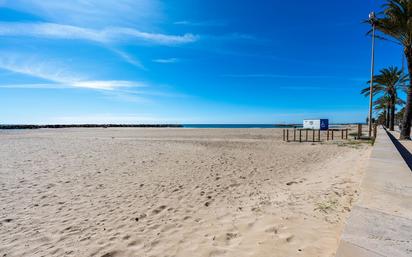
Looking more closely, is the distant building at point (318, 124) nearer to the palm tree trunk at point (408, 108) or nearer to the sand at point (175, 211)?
the palm tree trunk at point (408, 108)

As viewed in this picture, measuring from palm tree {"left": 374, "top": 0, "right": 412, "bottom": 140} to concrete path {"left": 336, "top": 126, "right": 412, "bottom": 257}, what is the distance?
15431 millimetres

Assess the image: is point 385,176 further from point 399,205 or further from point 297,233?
point 297,233

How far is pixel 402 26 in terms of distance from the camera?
46.2ft

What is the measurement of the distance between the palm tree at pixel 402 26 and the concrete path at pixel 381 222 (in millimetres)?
15431

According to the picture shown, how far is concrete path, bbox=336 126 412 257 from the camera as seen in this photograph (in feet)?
6.82

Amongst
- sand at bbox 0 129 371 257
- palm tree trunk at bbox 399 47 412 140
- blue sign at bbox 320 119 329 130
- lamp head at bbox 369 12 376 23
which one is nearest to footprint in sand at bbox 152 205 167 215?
sand at bbox 0 129 371 257

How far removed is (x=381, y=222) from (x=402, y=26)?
58.4ft

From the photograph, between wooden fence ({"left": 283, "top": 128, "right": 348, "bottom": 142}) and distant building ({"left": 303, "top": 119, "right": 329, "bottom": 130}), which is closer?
wooden fence ({"left": 283, "top": 128, "right": 348, "bottom": 142})

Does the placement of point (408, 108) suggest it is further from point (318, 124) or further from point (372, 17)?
point (318, 124)

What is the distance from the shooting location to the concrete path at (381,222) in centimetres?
208

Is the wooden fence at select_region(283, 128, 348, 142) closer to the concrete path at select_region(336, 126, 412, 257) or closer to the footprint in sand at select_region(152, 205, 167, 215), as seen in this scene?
the concrete path at select_region(336, 126, 412, 257)

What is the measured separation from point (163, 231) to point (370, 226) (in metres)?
3.01

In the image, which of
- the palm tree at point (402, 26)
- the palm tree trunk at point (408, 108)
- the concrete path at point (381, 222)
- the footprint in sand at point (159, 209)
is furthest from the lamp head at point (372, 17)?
the footprint in sand at point (159, 209)

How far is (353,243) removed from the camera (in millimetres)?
2174
